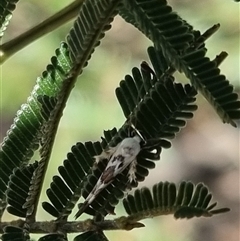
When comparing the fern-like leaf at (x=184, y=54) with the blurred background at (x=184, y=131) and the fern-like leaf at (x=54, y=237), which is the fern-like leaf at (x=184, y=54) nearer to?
the fern-like leaf at (x=54, y=237)

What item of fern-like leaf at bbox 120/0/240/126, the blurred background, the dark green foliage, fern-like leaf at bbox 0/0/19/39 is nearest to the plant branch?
the dark green foliage

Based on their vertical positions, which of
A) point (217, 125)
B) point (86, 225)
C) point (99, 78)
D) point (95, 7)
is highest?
point (99, 78)

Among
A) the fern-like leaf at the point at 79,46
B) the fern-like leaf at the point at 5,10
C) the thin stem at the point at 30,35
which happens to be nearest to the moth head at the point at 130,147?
the fern-like leaf at the point at 79,46

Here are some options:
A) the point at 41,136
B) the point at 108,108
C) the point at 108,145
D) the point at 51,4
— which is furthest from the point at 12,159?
the point at 51,4

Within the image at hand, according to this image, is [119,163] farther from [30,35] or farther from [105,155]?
[30,35]

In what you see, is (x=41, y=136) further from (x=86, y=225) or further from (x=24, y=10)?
(x=24, y=10)
